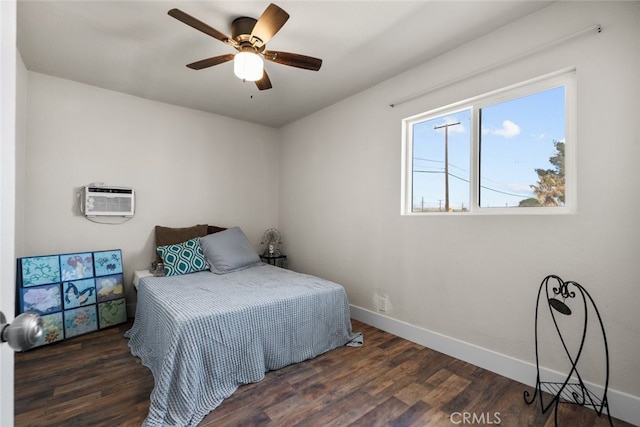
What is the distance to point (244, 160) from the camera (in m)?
4.09

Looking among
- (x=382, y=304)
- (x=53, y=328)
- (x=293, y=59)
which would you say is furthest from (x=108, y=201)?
(x=382, y=304)

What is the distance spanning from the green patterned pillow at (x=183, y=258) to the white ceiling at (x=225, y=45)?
5.58ft

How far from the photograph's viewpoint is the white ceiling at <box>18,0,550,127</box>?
1.90 m

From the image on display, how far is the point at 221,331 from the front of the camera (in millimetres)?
1851

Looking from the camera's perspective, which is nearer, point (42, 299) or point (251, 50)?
point (251, 50)

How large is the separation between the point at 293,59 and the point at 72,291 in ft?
9.50

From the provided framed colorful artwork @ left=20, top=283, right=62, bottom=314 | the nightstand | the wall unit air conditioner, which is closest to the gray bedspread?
framed colorful artwork @ left=20, top=283, right=62, bottom=314

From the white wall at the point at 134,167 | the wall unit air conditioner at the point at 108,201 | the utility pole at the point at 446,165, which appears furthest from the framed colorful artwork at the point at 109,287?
the utility pole at the point at 446,165

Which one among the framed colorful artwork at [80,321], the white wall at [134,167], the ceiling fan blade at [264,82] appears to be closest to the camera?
the ceiling fan blade at [264,82]

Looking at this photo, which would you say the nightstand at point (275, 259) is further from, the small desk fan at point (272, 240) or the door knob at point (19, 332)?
the door knob at point (19, 332)

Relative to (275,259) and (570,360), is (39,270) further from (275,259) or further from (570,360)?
(570,360)

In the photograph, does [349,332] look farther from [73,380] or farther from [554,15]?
[554,15]

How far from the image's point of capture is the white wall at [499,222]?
5.37 feet

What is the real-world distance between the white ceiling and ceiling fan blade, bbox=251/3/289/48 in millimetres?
198
